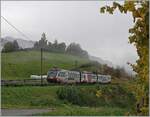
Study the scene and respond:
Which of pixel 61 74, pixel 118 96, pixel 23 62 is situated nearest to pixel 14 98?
pixel 118 96

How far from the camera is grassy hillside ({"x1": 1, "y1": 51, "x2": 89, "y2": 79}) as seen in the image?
91125 mm

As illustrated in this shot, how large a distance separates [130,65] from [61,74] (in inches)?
2063

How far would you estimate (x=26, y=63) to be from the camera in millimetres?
106188

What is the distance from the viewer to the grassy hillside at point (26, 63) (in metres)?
91.1

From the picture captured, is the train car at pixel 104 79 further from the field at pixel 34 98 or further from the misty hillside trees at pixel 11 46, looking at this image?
the misty hillside trees at pixel 11 46

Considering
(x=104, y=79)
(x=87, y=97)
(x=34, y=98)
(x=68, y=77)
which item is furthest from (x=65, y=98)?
(x=104, y=79)

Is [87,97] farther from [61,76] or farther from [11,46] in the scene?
[11,46]

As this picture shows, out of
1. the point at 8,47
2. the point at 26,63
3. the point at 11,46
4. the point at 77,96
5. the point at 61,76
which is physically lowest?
the point at 77,96

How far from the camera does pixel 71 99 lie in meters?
46.1

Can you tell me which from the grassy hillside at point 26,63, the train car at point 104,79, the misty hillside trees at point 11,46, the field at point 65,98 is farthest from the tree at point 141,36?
the misty hillside trees at point 11,46

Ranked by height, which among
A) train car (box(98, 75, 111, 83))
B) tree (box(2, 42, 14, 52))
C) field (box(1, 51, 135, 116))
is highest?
tree (box(2, 42, 14, 52))

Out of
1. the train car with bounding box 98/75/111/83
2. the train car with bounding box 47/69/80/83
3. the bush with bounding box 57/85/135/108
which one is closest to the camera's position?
the bush with bounding box 57/85/135/108

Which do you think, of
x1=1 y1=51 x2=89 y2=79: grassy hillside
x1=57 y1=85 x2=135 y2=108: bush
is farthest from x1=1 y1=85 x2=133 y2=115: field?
x1=1 y1=51 x2=89 y2=79: grassy hillside

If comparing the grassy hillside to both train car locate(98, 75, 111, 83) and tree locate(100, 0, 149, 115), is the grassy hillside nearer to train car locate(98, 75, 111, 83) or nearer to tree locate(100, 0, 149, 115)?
train car locate(98, 75, 111, 83)
